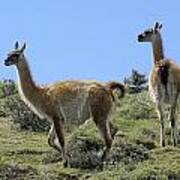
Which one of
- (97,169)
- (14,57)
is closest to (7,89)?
(14,57)

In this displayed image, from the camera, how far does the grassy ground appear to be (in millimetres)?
11352

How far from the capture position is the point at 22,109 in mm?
17422

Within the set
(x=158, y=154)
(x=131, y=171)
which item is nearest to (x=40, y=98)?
(x=158, y=154)

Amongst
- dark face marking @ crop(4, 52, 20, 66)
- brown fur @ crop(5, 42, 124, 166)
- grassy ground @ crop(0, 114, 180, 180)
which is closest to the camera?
grassy ground @ crop(0, 114, 180, 180)

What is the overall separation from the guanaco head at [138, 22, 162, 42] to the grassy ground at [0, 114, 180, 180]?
73.4 inches

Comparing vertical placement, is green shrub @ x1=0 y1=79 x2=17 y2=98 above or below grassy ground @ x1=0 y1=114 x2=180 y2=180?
above

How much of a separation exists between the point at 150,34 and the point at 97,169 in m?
5.34

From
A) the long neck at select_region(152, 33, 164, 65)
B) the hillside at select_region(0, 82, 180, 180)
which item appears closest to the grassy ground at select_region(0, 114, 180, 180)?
the hillside at select_region(0, 82, 180, 180)

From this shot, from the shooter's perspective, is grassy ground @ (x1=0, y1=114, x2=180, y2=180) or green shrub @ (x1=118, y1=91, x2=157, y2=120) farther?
green shrub @ (x1=118, y1=91, x2=157, y2=120)

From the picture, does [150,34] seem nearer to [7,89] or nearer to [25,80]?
[25,80]

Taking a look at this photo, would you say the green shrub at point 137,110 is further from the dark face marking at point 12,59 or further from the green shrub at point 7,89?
the green shrub at point 7,89

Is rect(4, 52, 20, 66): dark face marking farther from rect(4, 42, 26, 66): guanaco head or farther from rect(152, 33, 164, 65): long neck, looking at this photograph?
rect(152, 33, 164, 65): long neck

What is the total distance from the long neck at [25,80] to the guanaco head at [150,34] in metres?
3.36

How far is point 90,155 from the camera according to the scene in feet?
41.8
